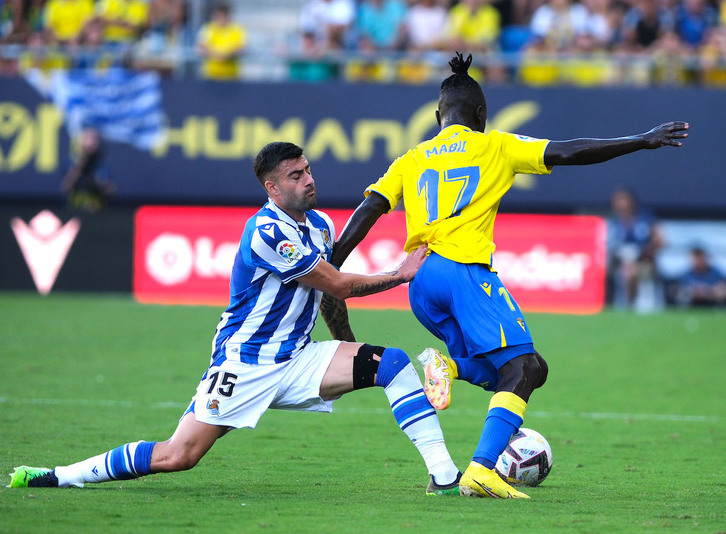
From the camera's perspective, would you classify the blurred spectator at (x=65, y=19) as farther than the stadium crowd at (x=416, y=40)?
Yes

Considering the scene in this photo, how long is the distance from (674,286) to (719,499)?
1306 centimetres

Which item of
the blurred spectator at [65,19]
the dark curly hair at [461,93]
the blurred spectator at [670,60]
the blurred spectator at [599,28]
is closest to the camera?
the dark curly hair at [461,93]

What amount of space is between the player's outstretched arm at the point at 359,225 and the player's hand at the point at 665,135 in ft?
4.66

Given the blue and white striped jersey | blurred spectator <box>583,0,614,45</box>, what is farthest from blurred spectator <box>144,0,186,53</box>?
the blue and white striped jersey

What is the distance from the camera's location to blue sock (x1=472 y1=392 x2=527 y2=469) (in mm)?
5477

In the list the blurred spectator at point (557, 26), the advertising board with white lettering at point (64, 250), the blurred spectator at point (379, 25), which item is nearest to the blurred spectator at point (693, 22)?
the blurred spectator at point (557, 26)

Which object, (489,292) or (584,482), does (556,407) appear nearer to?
(584,482)

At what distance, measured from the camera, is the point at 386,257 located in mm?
17344

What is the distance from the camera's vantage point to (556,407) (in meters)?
9.31

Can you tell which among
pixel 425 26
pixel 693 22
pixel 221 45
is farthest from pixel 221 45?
pixel 693 22

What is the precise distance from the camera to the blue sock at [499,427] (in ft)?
18.0

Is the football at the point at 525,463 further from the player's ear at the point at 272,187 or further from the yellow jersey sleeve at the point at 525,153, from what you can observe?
the player's ear at the point at 272,187

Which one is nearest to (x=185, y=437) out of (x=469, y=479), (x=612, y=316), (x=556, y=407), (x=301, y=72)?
(x=469, y=479)

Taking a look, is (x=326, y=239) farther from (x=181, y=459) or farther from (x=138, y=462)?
(x=138, y=462)
